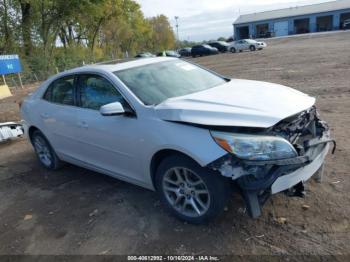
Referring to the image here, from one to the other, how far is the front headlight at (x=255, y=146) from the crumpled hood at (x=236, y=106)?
118mm

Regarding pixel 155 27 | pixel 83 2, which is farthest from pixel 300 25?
pixel 83 2

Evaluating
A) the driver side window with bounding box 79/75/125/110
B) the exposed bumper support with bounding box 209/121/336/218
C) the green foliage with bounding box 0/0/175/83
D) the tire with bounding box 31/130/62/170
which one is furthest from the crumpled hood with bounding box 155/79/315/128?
the green foliage with bounding box 0/0/175/83

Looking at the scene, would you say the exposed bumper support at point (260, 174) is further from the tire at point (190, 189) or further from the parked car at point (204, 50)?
the parked car at point (204, 50)

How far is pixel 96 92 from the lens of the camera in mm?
4375

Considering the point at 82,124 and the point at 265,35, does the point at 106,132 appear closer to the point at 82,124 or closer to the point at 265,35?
the point at 82,124

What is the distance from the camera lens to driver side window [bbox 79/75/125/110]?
13.4ft

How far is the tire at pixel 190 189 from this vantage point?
10.8 ft

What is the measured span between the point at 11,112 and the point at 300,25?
212 ft

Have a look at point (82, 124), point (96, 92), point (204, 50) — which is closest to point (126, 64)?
point (96, 92)

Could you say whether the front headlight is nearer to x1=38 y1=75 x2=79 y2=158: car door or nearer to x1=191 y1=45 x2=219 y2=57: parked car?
x1=38 y1=75 x2=79 y2=158: car door

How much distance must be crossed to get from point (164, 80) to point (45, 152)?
2654mm

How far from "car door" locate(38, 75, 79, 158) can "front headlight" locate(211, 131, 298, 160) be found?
2.29 m

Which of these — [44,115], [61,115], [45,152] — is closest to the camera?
[61,115]

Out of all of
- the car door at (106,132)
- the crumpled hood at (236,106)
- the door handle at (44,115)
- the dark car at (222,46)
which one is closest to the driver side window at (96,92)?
the car door at (106,132)
